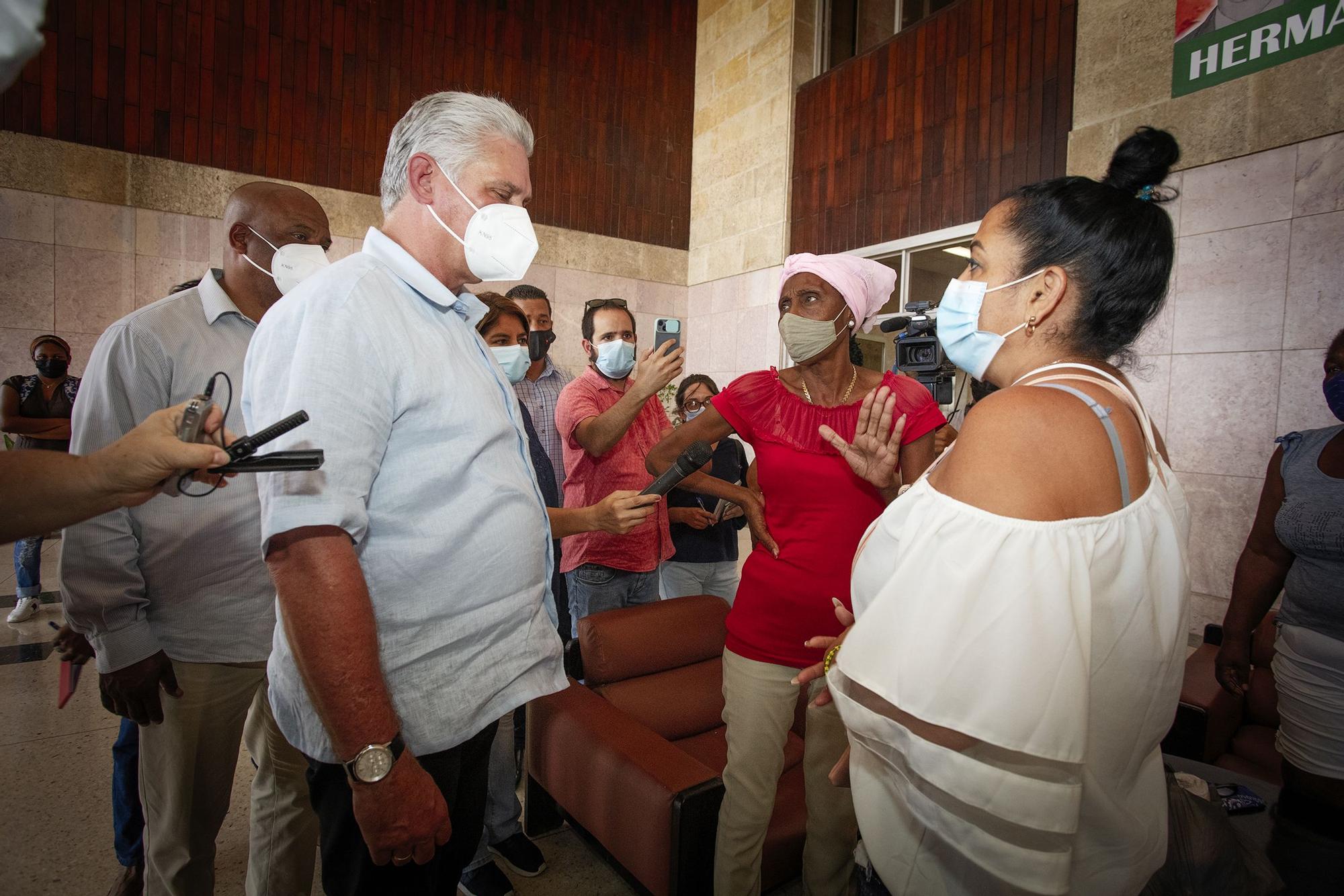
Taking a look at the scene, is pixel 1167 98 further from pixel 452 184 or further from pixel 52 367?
pixel 52 367

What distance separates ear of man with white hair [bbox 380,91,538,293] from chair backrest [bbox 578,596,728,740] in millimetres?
1591

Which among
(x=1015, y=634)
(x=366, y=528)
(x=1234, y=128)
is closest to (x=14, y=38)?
(x=366, y=528)

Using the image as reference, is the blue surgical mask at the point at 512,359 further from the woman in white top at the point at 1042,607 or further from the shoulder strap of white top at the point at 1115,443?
the shoulder strap of white top at the point at 1115,443

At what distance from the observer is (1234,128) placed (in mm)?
3959

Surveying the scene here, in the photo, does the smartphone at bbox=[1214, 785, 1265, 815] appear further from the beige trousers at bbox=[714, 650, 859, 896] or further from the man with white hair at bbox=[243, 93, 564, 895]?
the man with white hair at bbox=[243, 93, 564, 895]

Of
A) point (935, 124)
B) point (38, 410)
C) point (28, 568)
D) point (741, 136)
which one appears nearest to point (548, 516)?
point (28, 568)

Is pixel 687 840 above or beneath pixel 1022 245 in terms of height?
beneath

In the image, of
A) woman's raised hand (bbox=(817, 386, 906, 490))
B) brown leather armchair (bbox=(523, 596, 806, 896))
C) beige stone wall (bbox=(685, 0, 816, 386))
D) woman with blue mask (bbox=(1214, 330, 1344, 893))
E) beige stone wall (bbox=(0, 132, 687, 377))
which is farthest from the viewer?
beige stone wall (bbox=(685, 0, 816, 386))

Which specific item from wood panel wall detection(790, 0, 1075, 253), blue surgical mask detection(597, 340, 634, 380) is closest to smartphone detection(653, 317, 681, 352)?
blue surgical mask detection(597, 340, 634, 380)

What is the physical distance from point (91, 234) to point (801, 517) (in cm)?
724

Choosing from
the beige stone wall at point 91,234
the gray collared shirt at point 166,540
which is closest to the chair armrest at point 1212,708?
the gray collared shirt at point 166,540

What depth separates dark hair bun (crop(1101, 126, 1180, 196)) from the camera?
104cm

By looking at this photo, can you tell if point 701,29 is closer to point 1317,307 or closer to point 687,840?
point 1317,307

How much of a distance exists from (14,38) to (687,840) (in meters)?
1.87
